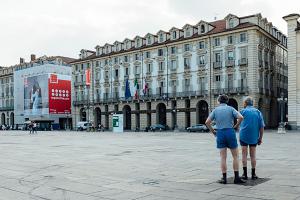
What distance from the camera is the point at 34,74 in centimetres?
9131

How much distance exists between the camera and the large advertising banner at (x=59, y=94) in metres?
87.4

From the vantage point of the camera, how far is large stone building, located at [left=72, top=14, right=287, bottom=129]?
59906 millimetres

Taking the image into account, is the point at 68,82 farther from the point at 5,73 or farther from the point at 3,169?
the point at 3,169

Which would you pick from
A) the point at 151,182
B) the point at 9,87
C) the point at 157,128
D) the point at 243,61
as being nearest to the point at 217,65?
the point at 243,61

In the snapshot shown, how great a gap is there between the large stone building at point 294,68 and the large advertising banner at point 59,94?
5158cm

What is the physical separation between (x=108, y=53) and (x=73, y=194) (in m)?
72.4

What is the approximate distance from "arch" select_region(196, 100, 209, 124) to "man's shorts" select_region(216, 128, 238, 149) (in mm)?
55938

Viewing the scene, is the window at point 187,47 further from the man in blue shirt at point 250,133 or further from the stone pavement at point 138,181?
the man in blue shirt at point 250,133

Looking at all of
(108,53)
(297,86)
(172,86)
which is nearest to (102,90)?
(108,53)

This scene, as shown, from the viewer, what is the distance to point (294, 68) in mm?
53125

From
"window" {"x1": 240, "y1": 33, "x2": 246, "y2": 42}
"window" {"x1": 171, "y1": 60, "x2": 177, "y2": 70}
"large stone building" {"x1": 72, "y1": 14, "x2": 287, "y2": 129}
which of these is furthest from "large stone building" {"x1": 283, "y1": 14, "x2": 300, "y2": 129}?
"window" {"x1": 171, "y1": 60, "x2": 177, "y2": 70}

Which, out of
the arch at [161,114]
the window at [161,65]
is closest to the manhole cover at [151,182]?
the arch at [161,114]

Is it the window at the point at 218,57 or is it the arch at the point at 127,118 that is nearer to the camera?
the window at the point at 218,57

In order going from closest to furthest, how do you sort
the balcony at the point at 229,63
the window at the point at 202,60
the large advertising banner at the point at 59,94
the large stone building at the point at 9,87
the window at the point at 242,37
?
the window at the point at 242,37
the balcony at the point at 229,63
the window at the point at 202,60
the large advertising banner at the point at 59,94
the large stone building at the point at 9,87
